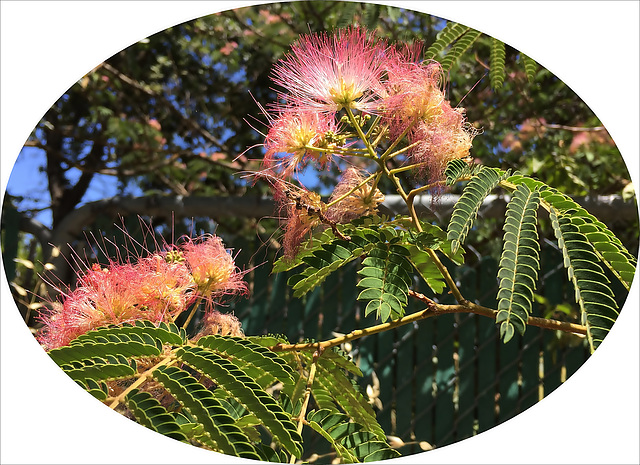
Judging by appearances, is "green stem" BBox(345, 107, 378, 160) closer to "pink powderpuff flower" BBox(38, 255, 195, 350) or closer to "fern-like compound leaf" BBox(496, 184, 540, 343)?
"fern-like compound leaf" BBox(496, 184, 540, 343)

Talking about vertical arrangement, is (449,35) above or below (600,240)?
above

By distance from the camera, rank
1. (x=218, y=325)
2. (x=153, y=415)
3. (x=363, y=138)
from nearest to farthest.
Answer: (x=153, y=415), (x=363, y=138), (x=218, y=325)

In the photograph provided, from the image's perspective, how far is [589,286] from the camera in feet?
1.87

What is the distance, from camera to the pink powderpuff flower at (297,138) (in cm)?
70

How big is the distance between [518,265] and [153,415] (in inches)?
15.8

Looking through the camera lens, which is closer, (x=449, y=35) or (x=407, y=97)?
(x=407, y=97)

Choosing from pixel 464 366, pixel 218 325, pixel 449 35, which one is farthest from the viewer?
pixel 464 366

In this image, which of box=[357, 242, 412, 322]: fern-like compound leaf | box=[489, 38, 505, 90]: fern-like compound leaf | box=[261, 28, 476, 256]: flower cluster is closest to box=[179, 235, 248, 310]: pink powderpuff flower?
box=[261, 28, 476, 256]: flower cluster

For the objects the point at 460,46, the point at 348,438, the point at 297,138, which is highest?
the point at 460,46

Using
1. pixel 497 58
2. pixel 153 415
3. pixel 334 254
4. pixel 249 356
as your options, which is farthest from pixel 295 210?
pixel 497 58

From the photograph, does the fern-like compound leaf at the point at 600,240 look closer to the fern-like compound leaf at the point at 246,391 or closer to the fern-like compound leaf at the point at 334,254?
the fern-like compound leaf at the point at 334,254

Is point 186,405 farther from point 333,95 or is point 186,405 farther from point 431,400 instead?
point 431,400

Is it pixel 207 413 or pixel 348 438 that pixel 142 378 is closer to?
pixel 207 413

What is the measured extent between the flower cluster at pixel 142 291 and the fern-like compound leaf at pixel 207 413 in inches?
4.6
